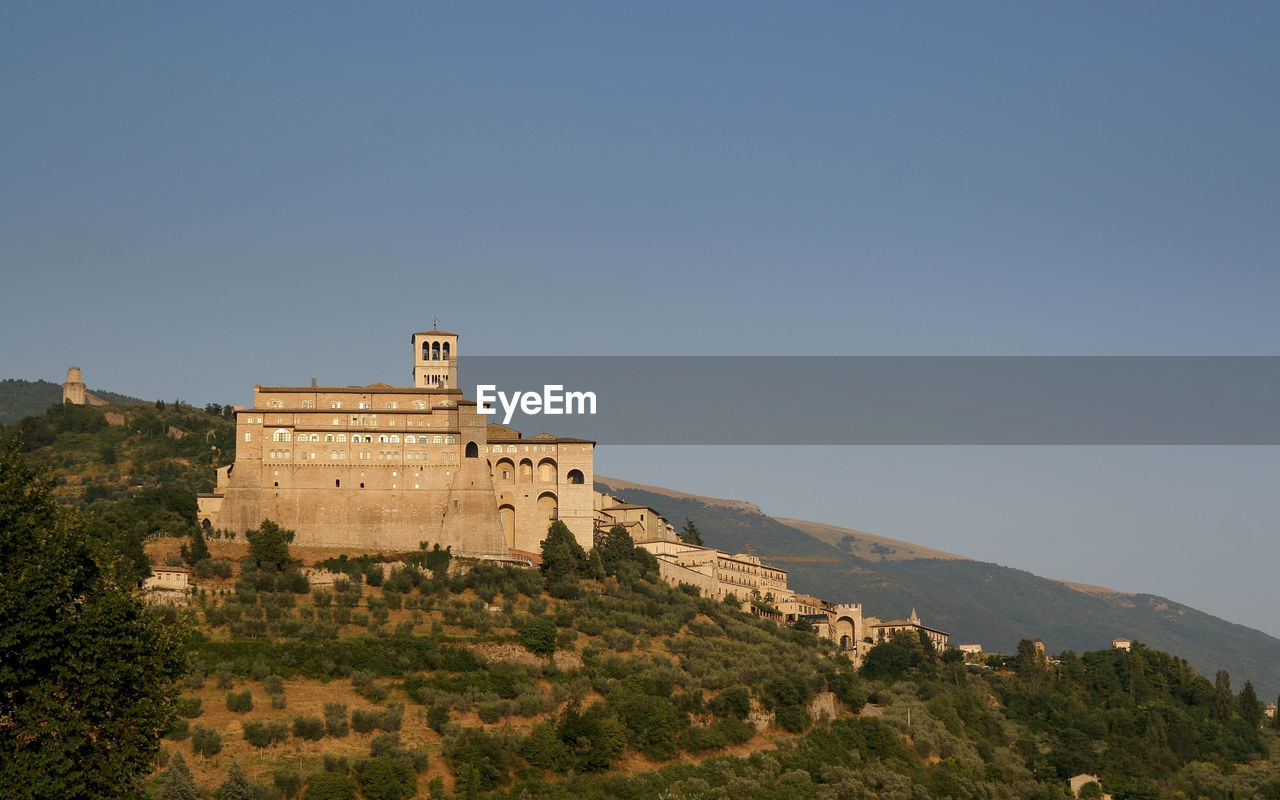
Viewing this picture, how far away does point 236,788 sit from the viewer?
151ft

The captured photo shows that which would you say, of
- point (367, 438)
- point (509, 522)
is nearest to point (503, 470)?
point (509, 522)

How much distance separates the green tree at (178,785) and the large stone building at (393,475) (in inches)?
974

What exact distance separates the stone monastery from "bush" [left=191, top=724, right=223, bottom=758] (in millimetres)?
19188

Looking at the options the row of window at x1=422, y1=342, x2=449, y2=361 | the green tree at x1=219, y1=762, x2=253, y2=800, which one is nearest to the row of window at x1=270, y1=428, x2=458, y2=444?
the row of window at x1=422, y1=342, x2=449, y2=361

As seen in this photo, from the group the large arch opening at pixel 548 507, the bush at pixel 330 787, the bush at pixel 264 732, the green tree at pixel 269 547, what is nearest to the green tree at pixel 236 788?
the bush at pixel 330 787

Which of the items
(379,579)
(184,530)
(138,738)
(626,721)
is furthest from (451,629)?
(138,738)

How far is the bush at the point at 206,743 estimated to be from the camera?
167 ft

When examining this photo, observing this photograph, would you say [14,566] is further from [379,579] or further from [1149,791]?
[1149,791]

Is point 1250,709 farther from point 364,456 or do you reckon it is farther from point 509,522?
point 364,456

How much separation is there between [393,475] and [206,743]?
22.7 metres

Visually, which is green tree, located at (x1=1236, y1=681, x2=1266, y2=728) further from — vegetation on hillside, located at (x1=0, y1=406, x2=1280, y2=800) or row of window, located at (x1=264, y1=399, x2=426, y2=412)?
row of window, located at (x1=264, y1=399, x2=426, y2=412)

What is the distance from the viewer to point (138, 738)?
30.5 meters

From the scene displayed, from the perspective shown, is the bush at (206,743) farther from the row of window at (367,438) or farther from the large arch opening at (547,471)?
the large arch opening at (547,471)

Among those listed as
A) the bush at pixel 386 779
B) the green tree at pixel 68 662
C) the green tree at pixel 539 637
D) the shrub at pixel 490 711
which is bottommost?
the bush at pixel 386 779
